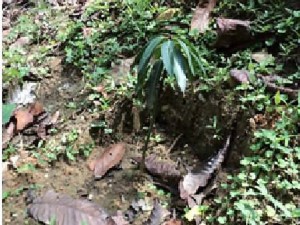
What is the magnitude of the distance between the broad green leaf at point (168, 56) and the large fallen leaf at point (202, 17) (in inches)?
35.6

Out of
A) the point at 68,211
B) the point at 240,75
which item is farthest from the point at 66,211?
the point at 240,75

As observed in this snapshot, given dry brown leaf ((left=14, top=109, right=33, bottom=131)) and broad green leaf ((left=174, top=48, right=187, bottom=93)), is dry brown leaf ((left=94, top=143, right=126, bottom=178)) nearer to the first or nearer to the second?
dry brown leaf ((left=14, top=109, right=33, bottom=131))

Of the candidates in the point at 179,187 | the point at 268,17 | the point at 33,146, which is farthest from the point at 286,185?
the point at 33,146

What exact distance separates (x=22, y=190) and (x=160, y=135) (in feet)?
2.45

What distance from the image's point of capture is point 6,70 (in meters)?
3.41

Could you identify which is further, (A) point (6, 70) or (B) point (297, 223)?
(A) point (6, 70)

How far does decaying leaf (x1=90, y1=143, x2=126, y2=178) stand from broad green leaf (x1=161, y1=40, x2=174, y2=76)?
0.66m

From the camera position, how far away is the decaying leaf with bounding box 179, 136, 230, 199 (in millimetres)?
2392

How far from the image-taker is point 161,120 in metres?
2.87

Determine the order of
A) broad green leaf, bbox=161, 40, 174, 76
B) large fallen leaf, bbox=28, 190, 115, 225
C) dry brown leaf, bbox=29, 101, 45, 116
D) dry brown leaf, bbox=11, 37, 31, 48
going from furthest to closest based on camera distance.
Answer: dry brown leaf, bbox=11, 37, 31, 48, dry brown leaf, bbox=29, 101, 45, 116, large fallen leaf, bbox=28, 190, 115, 225, broad green leaf, bbox=161, 40, 174, 76

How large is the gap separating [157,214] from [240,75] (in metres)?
0.78

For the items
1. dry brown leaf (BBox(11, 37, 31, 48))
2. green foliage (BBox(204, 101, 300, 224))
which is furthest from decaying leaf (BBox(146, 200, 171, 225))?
dry brown leaf (BBox(11, 37, 31, 48))

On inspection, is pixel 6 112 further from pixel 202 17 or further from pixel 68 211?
pixel 202 17

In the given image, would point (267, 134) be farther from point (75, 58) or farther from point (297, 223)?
point (75, 58)
